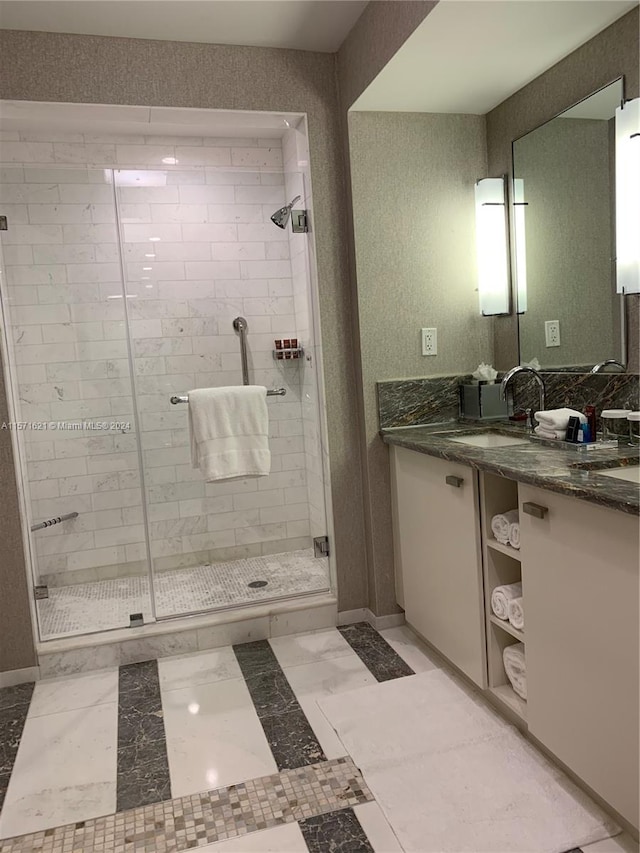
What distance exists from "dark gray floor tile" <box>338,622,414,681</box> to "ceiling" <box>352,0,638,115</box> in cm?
221

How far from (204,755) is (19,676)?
103 cm

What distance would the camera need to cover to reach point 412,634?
9.30 ft

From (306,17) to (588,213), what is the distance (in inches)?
50.1

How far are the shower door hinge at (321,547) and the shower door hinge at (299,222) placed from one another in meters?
1.38

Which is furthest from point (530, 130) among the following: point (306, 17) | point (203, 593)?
point (203, 593)

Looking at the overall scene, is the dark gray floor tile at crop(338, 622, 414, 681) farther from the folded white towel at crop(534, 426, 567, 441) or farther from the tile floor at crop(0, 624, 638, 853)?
the folded white towel at crop(534, 426, 567, 441)

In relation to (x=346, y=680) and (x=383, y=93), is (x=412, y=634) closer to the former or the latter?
(x=346, y=680)

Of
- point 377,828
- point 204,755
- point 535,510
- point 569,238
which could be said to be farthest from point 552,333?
point 204,755

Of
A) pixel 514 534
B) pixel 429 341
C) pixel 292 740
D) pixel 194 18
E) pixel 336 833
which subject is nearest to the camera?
pixel 336 833

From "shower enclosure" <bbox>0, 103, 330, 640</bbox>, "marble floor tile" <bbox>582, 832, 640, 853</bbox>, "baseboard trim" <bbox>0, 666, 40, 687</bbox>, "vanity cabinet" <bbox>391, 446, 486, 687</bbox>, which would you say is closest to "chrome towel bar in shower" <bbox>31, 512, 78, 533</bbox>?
"shower enclosure" <bbox>0, 103, 330, 640</bbox>

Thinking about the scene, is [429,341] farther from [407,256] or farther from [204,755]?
[204,755]

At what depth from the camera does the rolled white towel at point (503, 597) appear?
2047 mm

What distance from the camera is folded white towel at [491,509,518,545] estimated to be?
2039 mm

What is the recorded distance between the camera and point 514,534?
78.5 inches
